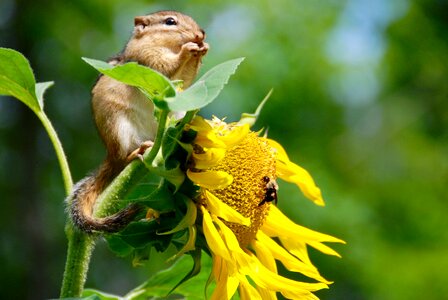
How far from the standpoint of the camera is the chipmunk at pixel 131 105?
184cm

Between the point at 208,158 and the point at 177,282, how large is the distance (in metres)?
0.51

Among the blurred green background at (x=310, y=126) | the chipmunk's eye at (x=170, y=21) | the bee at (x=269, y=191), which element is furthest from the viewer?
the blurred green background at (x=310, y=126)

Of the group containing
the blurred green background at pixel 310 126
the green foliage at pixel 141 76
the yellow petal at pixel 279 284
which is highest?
the green foliage at pixel 141 76

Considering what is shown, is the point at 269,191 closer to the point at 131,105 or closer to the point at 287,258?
the point at 287,258

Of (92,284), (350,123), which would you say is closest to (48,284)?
(92,284)

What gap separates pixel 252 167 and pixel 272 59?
6.55m

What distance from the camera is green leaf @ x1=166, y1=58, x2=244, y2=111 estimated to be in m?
1.44

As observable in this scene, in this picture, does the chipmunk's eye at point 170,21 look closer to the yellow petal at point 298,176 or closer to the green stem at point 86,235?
the yellow petal at point 298,176

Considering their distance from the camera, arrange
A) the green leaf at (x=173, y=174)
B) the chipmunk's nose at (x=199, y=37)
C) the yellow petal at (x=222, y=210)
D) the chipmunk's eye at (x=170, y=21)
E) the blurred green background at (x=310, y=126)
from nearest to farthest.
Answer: the green leaf at (x=173, y=174)
the yellow petal at (x=222, y=210)
the chipmunk's nose at (x=199, y=37)
the chipmunk's eye at (x=170, y=21)
the blurred green background at (x=310, y=126)

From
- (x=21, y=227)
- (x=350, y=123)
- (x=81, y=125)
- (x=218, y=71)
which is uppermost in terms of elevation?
(x=218, y=71)

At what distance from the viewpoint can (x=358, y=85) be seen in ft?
33.7

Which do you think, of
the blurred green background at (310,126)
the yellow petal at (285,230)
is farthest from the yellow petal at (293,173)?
the blurred green background at (310,126)

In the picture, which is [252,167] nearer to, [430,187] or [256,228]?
[256,228]

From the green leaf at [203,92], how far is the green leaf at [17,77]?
0.46 meters
